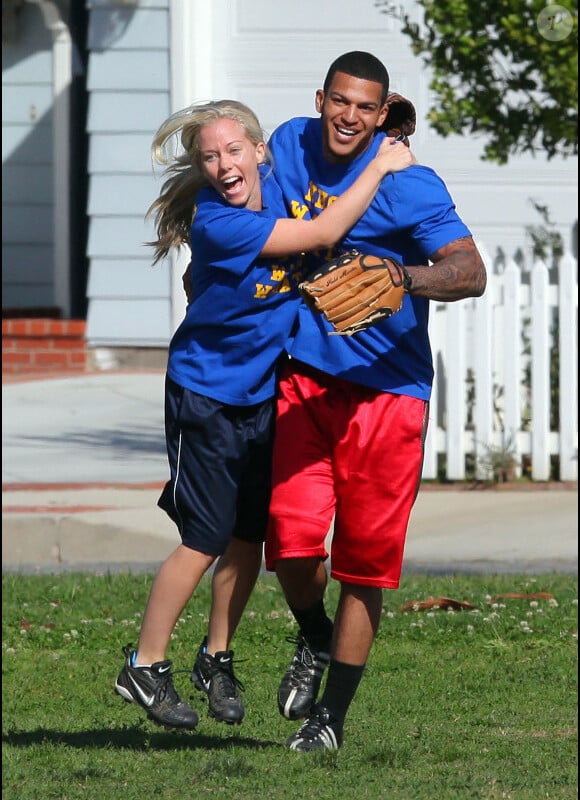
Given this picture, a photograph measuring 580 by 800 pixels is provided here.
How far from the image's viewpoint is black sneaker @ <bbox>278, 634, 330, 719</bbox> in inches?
169

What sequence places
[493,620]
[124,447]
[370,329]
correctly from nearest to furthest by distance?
[370,329], [493,620], [124,447]

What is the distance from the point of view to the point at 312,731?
420cm

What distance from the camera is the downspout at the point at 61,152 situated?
1451 centimetres

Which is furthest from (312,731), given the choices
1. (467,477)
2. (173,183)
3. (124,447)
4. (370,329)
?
(124,447)

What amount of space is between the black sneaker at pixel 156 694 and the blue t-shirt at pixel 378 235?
0.93 meters

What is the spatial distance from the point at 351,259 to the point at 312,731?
1322 millimetres

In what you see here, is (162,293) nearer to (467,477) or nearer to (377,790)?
(467,477)

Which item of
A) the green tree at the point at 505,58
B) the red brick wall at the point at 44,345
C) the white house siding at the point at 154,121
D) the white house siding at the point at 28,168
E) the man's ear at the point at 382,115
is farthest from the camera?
the white house siding at the point at 28,168

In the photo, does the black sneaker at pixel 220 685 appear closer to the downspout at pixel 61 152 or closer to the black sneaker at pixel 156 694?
the black sneaker at pixel 156 694

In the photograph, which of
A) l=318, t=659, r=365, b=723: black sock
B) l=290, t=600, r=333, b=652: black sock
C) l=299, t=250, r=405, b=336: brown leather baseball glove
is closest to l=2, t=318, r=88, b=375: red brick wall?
l=290, t=600, r=333, b=652: black sock

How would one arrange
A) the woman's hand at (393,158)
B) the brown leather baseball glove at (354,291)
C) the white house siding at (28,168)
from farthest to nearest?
the white house siding at (28,168), the woman's hand at (393,158), the brown leather baseball glove at (354,291)

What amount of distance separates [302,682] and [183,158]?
1.49 meters

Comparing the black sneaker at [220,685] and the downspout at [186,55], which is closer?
the black sneaker at [220,685]

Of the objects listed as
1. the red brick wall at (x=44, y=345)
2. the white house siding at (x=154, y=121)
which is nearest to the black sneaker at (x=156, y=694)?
the white house siding at (x=154, y=121)
